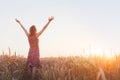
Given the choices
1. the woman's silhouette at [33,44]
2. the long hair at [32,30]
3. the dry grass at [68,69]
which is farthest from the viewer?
the long hair at [32,30]

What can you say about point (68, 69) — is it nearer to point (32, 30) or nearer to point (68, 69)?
point (68, 69)

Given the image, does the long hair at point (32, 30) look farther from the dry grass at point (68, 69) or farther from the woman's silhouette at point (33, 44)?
the dry grass at point (68, 69)

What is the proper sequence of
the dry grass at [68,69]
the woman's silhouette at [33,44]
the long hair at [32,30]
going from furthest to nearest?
the long hair at [32,30] → the woman's silhouette at [33,44] → the dry grass at [68,69]

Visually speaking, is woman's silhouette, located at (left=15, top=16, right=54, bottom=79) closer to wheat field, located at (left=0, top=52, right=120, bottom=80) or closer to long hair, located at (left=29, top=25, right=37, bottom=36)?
long hair, located at (left=29, top=25, right=37, bottom=36)

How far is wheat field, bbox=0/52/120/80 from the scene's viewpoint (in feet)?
41.1

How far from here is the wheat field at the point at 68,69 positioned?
12.5m

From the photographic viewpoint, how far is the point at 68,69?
1338cm

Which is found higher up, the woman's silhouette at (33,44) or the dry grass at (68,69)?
the woman's silhouette at (33,44)

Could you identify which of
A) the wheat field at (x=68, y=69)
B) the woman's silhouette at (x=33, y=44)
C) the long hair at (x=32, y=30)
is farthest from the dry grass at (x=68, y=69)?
the long hair at (x=32, y=30)

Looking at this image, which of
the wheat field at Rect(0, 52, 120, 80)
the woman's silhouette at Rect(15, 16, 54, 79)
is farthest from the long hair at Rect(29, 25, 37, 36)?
the wheat field at Rect(0, 52, 120, 80)

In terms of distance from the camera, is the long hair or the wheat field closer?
the wheat field

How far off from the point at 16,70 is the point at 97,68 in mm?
3228

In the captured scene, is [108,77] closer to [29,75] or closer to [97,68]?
[97,68]

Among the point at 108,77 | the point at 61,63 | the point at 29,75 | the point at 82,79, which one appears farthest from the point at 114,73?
the point at 29,75
